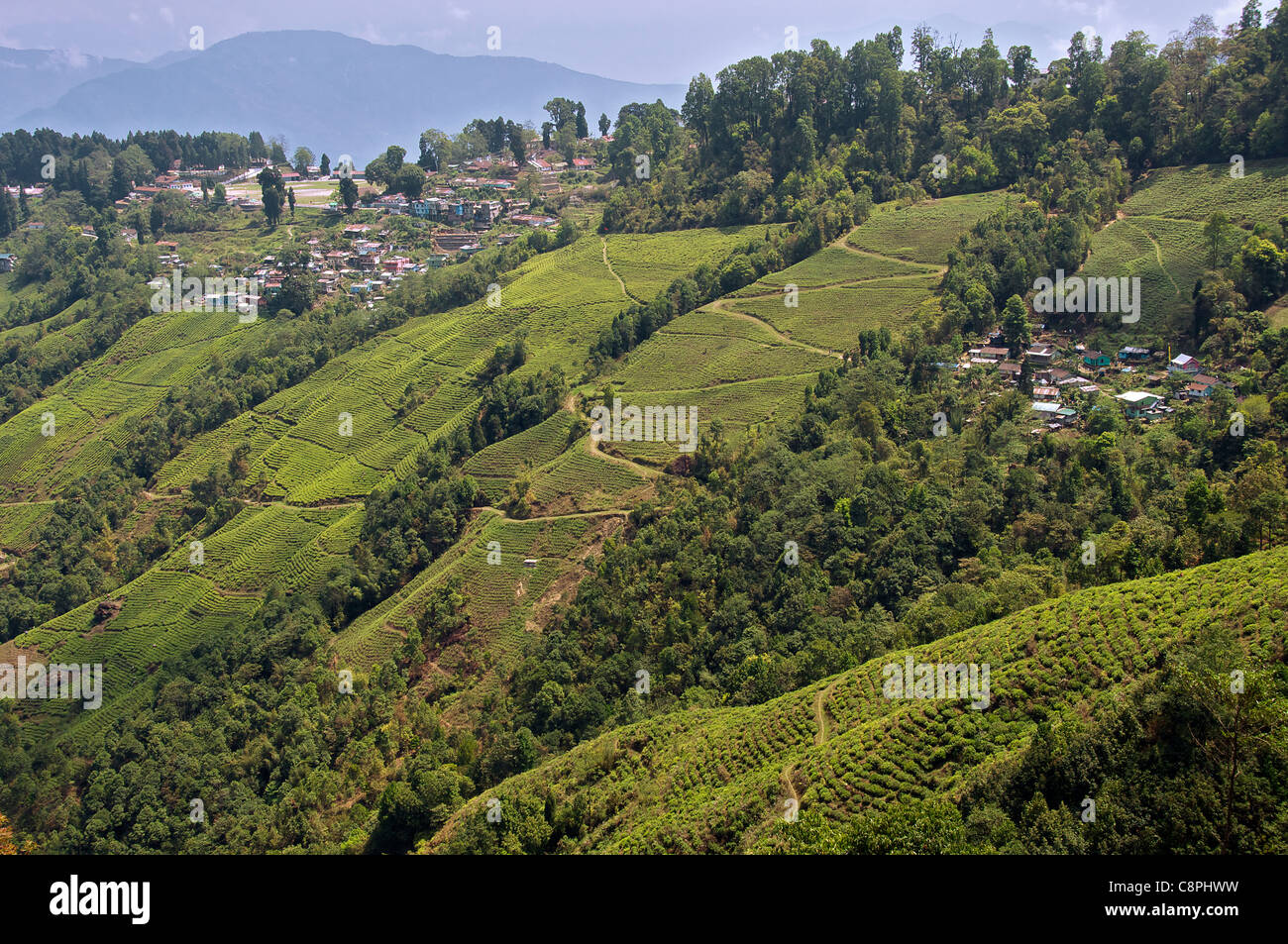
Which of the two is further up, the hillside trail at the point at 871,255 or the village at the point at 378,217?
the village at the point at 378,217

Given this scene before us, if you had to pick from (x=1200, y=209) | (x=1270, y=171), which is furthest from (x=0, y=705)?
(x=1270, y=171)

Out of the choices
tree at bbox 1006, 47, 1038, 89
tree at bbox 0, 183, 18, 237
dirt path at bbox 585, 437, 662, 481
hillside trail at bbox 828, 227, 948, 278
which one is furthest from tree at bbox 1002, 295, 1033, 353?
tree at bbox 0, 183, 18, 237

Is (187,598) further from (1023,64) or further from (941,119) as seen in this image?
(1023,64)

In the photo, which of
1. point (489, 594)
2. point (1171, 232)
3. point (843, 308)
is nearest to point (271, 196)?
point (843, 308)

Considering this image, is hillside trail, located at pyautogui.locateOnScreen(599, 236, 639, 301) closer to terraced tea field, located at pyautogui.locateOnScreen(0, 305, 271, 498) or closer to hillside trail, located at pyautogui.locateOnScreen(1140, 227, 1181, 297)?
terraced tea field, located at pyautogui.locateOnScreen(0, 305, 271, 498)

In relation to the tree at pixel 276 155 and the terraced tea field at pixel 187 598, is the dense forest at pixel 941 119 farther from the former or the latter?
the tree at pixel 276 155

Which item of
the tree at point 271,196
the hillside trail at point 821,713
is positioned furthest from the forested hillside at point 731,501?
the tree at point 271,196
